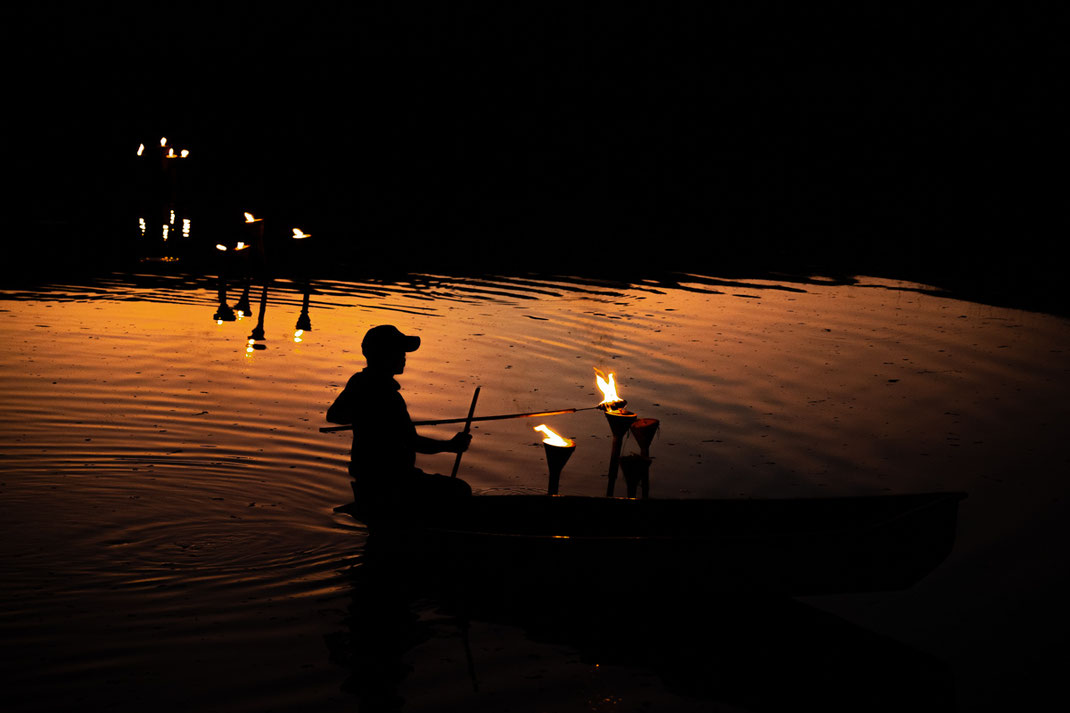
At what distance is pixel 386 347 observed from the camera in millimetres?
7551

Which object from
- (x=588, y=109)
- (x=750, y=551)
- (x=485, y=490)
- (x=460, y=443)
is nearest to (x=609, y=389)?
(x=460, y=443)

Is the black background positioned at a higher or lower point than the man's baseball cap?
higher

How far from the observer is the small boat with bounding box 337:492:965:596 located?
21.9ft

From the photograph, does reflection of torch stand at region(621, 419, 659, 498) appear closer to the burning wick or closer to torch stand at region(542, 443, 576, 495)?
the burning wick

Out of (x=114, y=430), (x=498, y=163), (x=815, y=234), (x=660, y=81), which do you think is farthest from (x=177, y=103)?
(x=114, y=430)

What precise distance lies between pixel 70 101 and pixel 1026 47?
1905 inches

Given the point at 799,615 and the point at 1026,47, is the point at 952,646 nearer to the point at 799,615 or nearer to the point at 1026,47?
the point at 799,615

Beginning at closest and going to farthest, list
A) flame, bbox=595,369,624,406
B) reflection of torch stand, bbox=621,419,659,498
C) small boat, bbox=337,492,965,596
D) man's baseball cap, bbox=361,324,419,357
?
small boat, bbox=337,492,965,596, man's baseball cap, bbox=361,324,419,357, flame, bbox=595,369,624,406, reflection of torch stand, bbox=621,419,659,498

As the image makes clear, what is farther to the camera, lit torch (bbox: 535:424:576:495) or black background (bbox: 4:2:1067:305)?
black background (bbox: 4:2:1067:305)

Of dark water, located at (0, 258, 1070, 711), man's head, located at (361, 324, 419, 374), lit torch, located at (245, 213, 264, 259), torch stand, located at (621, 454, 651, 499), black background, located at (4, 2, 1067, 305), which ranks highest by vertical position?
black background, located at (4, 2, 1067, 305)

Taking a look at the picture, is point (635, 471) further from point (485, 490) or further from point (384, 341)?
point (384, 341)

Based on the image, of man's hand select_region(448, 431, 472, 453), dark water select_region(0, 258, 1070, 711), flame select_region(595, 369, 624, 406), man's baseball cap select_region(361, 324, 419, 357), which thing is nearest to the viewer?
dark water select_region(0, 258, 1070, 711)

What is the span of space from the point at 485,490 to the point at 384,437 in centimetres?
203

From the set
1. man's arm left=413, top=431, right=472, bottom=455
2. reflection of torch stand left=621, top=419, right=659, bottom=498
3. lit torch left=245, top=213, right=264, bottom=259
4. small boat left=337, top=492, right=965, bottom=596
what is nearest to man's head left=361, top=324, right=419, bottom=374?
man's arm left=413, top=431, right=472, bottom=455
